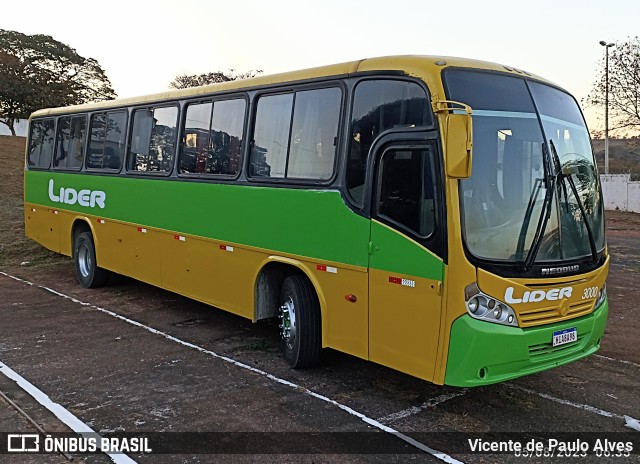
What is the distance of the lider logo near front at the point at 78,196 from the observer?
10.6 m

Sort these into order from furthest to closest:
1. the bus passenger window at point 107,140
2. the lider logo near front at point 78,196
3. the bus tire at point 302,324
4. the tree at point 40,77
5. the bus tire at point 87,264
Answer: the tree at point 40,77 < the bus tire at point 87,264 < the lider logo near front at point 78,196 < the bus passenger window at point 107,140 < the bus tire at point 302,324

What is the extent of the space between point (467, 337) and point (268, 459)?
1.75 meters

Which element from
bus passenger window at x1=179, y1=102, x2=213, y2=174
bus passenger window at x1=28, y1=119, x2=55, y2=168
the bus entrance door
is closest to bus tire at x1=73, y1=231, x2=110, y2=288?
bus passenger window at x1=28, y1=119, x2=55, y2=168

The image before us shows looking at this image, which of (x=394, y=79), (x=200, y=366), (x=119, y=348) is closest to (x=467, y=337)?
(x=394, y=79)

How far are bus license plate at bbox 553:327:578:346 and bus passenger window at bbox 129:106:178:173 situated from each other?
5.75 m

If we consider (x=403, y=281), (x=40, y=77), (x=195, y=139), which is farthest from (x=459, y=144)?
(x=40, y=77)

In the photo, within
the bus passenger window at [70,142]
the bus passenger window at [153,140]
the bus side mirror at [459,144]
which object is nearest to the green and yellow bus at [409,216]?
the bus side mirror at [459,144]

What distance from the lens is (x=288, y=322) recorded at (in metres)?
6.73

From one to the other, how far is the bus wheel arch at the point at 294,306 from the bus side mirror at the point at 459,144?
2177mm

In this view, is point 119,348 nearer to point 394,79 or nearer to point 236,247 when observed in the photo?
point 236,247

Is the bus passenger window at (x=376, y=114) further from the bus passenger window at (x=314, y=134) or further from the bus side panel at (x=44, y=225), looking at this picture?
the bus side panel at (x=44, y=225)

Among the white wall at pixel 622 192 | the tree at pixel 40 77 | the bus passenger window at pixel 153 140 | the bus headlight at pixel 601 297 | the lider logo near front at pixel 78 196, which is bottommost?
the bus headlight at pixel 601 297

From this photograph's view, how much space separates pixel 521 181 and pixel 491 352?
141 cm

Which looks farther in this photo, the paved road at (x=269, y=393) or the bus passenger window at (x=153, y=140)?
the bus passenger window at (x=153, y=140)
